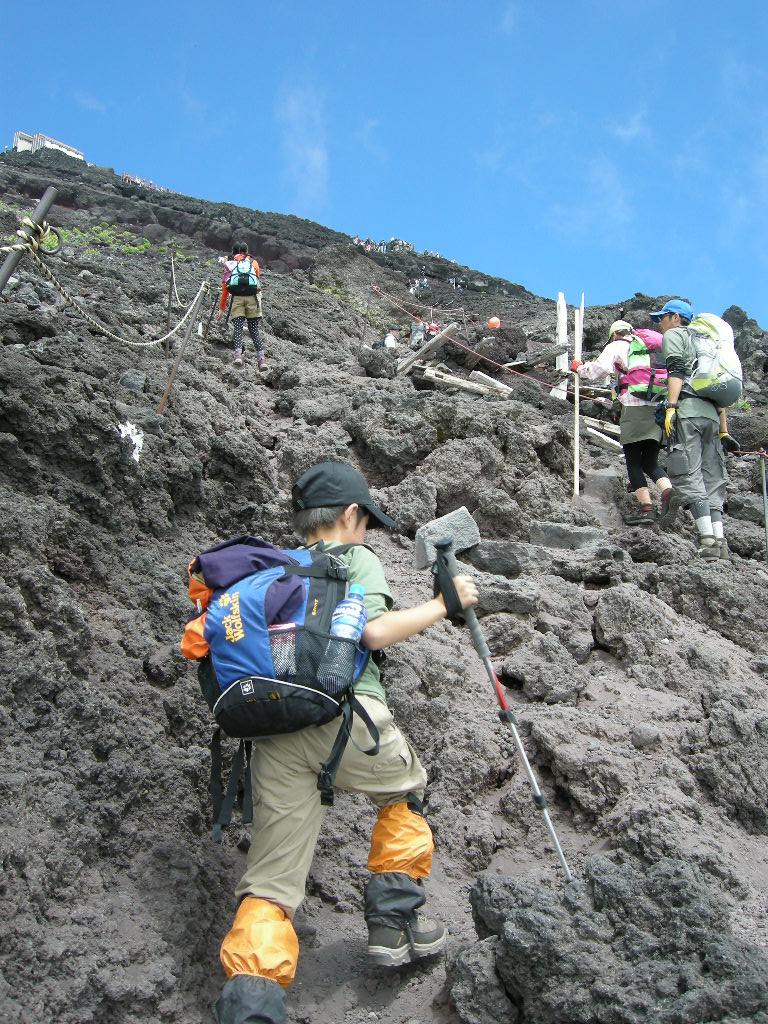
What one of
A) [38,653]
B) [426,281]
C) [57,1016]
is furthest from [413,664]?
[426,281]

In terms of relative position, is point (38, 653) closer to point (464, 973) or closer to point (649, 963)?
point (464, 973)

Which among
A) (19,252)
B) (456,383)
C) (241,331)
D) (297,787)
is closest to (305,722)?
(297,787)

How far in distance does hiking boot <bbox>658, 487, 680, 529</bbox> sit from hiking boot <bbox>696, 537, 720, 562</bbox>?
370 millimetres

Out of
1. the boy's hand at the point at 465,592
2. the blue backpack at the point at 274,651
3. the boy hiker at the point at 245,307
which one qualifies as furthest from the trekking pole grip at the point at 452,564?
the boy hiker at the point at 245,307

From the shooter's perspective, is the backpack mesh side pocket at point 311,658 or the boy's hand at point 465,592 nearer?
the backpack mesh side pocket at point 311,658

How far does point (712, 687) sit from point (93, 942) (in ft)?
10.5

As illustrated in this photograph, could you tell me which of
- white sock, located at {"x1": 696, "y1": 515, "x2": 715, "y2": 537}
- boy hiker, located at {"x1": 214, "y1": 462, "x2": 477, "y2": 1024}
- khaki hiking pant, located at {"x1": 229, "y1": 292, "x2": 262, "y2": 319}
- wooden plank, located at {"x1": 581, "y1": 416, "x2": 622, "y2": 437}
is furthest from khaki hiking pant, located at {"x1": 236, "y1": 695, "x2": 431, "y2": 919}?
wooden plank, located at {"x1": 581, "y1": 416, "x2": 622, "y2": 437}

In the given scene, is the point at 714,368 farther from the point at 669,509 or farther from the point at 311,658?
the point at 311,658

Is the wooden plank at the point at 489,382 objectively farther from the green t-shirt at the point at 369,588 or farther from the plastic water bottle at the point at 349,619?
the plastic water bottle at the point at 349,619

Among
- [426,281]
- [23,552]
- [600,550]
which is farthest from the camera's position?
[426,281]

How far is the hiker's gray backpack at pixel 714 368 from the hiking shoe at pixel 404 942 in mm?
5096

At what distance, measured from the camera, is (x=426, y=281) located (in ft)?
78.6

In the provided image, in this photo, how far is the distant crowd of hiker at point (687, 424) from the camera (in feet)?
21.0

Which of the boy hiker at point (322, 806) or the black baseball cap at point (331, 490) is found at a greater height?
the black baseball cap at point (331, 490)
